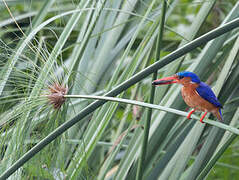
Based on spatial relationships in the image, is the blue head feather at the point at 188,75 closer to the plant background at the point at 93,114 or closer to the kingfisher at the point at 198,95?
the kingfisher at the point at 198,95

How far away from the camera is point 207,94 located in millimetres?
1425

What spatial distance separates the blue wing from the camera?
140cm

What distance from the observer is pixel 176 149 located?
1.63m

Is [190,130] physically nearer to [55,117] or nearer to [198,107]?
[198,107]

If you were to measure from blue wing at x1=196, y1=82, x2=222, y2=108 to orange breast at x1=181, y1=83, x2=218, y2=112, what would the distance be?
13mm

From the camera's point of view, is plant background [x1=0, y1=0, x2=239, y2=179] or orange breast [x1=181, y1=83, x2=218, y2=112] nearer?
plant background [x1=0, y1=0, x2=239, y2=179]

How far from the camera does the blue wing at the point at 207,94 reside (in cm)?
140

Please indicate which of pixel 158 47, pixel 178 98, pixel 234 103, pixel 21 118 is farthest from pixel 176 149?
pixel 21 118

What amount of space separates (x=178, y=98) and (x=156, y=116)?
0.13 meters

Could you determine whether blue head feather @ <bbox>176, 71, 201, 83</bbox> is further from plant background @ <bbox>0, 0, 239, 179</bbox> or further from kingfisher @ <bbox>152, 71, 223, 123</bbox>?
plant background @ <bbox>0, 0, 239, 179</bbox>

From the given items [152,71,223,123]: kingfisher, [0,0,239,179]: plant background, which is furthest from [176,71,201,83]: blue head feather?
[0,0,239,179]: plant background

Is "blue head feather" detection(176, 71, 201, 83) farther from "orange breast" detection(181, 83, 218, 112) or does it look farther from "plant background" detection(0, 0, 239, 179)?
"plant background" detection(0, 0, 239, 179)

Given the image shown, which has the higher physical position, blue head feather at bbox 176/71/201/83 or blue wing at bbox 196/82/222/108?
blue head feather at bbox 176/71/201/83

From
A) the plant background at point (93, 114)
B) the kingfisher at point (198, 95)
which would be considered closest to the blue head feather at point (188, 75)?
the kingfisher at point (198, 95)
